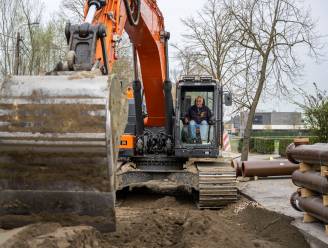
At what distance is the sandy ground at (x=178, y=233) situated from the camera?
17.7 feet

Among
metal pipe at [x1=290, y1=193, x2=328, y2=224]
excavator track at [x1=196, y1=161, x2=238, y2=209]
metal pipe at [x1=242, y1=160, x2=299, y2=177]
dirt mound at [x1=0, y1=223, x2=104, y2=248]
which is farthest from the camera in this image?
metal pipe at [x1=242, y1=160, x2=299, y2=177]

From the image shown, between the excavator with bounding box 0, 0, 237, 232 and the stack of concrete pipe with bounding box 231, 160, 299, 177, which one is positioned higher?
the excavator with bounding box 0, 0, 237, 232

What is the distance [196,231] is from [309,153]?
6.25 ft

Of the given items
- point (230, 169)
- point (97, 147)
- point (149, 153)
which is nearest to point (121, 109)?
point (97, 147)

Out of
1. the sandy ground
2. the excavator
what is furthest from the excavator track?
the excavator

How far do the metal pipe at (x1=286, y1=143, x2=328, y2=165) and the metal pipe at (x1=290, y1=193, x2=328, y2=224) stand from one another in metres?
0.50

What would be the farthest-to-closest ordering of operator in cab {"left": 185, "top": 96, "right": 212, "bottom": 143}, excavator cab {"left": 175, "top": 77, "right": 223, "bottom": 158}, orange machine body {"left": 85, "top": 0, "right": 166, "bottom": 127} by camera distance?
operator in cab {"left": 185, "top": 96, "right": 212, "bottom": 143} < excavator cab {"left": 175, "top": 77, "right": 223, "bottom": 158} < orange machine body {"left": 85, "top": 0, "right": 166, "bottom": 127}

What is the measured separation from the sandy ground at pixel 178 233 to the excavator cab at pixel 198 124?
1.73 m

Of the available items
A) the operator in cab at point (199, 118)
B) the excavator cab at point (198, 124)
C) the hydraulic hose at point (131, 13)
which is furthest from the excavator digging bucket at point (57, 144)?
the operator in cab at point (199, 118)

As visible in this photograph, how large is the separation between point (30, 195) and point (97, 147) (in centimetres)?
97

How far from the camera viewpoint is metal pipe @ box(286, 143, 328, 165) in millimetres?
6856

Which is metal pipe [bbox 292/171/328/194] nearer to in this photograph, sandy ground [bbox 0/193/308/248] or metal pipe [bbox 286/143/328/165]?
metal pipe [bbox 286/143/328/165]

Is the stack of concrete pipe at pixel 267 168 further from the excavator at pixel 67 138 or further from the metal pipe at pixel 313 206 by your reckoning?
the excavator at pixel 67 138

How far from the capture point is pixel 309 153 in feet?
24.3
